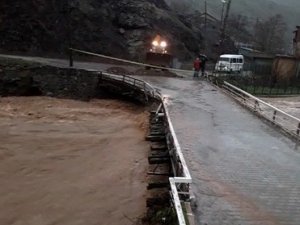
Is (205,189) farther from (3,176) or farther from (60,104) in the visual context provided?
(60,104)

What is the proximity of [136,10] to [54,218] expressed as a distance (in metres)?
39.5

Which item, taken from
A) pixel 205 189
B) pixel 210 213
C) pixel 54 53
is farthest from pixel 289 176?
pixel 54 53

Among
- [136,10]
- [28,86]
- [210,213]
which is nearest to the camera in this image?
[210,213]

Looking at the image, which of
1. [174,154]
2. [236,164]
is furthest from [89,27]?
[236,164]

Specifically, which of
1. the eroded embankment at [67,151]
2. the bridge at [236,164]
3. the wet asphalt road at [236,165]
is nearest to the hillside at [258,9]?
the eroded embankment at [67,151]

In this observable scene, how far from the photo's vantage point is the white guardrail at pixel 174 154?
29.6 ft

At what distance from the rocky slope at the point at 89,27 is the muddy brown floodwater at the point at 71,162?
1300 centimetres

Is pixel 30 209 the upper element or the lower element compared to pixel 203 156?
lower

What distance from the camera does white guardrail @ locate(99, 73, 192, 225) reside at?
29.6 feet

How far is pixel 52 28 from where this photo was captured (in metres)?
42.6

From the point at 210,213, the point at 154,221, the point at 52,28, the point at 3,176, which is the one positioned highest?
the point at 52,28

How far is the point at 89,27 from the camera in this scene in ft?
147

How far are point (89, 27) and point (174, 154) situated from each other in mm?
33670

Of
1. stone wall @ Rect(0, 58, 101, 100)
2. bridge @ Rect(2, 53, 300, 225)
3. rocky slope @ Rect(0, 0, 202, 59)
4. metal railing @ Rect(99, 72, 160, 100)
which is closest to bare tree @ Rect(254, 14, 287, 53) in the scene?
rocky slope @ Rect(0, 0, 202, 59)
